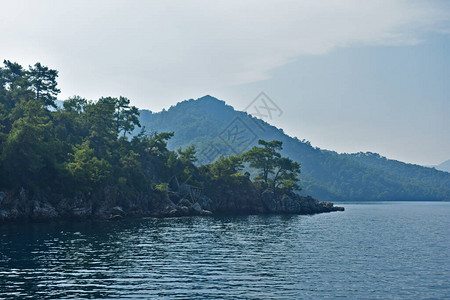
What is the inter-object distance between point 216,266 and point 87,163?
2149 inches

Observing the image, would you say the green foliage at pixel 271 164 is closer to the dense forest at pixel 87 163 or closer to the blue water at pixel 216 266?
the dense forest at pixel 87 163

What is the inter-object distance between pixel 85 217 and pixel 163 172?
42.0 meters

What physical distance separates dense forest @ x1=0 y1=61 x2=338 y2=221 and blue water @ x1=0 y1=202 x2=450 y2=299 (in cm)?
1973

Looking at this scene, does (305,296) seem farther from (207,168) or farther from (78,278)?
(207,168)

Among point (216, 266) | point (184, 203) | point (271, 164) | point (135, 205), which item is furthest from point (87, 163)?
point (271, 164)

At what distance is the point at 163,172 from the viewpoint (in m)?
116

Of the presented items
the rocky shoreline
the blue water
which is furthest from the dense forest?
the blue water

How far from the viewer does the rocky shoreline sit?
6681cm

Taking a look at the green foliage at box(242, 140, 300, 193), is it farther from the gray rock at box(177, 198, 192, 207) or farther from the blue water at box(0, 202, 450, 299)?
the blue water at box(0, 202, 450, 299)

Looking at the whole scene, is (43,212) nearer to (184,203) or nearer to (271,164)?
(184,203)

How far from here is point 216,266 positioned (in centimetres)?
3369

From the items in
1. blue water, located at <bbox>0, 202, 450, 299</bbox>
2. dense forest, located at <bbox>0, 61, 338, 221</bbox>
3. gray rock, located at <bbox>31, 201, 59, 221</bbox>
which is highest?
dense forest, located at <bbox>0, 61, 338, 221</bbox>

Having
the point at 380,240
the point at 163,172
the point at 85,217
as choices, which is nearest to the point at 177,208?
the point at 163,172

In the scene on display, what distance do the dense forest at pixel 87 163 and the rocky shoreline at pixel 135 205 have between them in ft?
0.83
